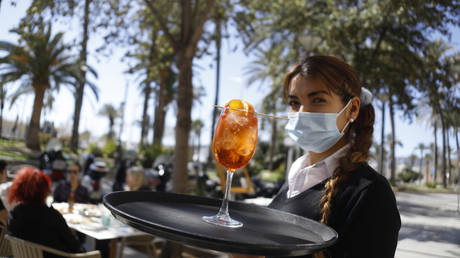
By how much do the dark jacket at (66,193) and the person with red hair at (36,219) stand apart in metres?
3.02

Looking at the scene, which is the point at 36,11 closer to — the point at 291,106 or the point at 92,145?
the point at 291,106

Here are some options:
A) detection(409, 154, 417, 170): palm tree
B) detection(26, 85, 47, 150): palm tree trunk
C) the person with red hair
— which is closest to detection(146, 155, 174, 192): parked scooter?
detection(26, 85, 47, 150): palm tree trunk

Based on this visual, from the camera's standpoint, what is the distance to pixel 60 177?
12.5 metres

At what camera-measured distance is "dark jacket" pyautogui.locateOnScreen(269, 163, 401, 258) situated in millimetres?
1098

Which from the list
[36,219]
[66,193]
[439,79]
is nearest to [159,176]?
[66,193]

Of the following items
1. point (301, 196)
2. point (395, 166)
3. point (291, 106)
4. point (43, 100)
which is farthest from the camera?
point (43, 100)

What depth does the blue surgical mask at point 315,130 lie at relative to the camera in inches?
58.4

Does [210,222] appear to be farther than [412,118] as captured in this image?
No

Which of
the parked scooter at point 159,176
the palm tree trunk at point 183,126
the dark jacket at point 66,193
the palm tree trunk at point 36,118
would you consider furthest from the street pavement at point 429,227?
the parked scooter at point 159,176

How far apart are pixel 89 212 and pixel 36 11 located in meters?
2.78

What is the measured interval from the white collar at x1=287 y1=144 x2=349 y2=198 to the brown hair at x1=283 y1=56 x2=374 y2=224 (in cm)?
4

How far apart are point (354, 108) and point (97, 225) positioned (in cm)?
391

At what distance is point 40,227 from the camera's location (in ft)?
10.8

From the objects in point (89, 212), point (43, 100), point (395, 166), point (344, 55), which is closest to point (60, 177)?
point (43, 100)
